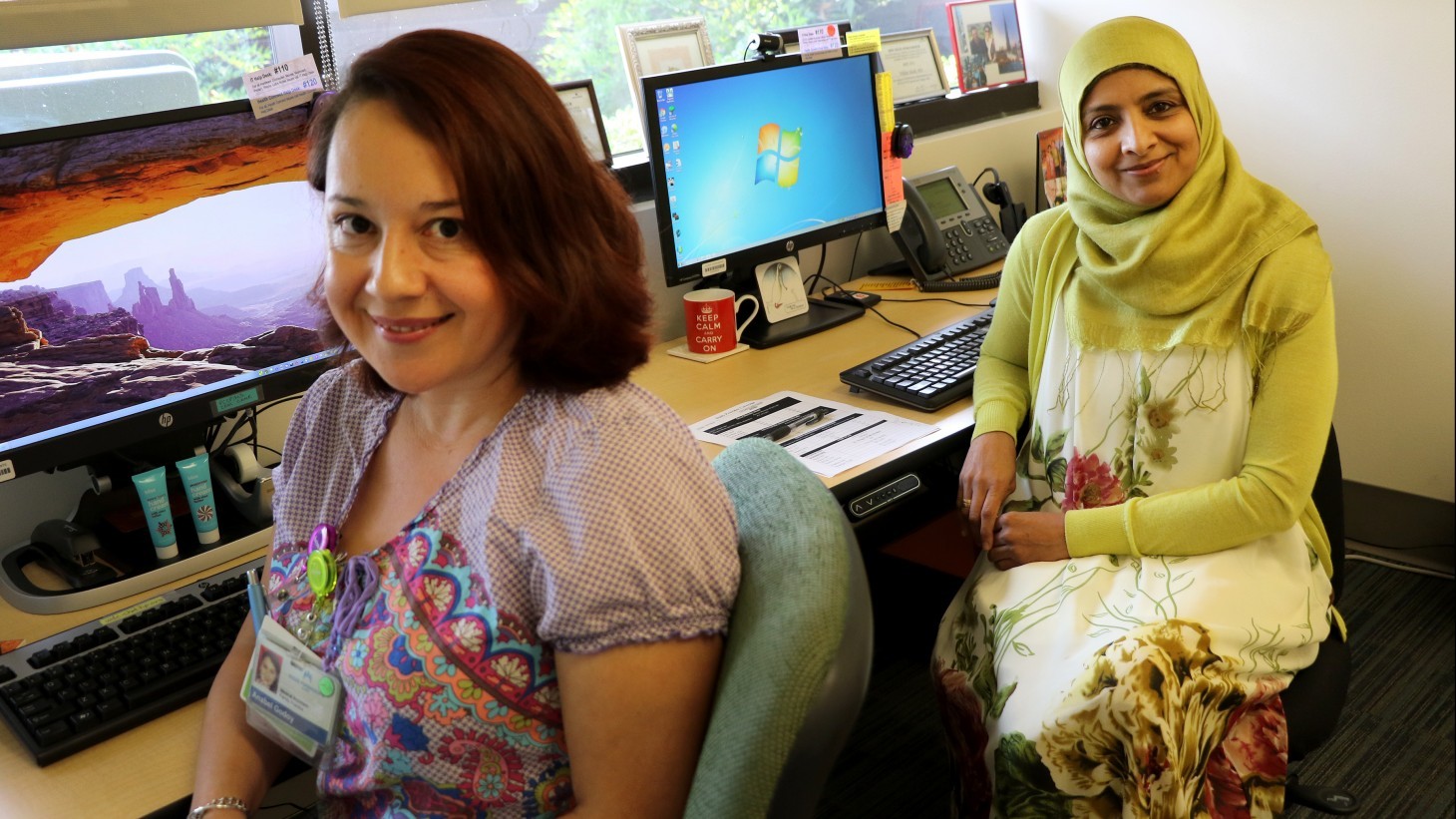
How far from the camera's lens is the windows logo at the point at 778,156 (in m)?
2.08

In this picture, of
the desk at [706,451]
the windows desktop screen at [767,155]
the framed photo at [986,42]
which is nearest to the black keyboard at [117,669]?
the desk at [706,451]

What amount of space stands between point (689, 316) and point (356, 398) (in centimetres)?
91

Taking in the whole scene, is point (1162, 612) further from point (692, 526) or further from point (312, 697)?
point (312, 697)

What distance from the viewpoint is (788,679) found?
84 centimetres

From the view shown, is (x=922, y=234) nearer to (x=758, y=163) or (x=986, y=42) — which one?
(x=758, y=163)

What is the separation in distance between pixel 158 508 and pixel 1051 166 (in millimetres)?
2058

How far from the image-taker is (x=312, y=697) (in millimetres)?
1032

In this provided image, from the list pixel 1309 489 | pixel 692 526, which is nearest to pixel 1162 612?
pixel 1309 489

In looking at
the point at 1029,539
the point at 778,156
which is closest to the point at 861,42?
the point at 778,156

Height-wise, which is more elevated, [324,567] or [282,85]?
[282,85]

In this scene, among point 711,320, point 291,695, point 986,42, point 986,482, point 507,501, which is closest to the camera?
point 507,501

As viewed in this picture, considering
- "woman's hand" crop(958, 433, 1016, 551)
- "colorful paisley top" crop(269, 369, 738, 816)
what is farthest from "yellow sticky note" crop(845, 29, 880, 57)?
"colorful paisley top" crop(269, 369, 738, 816)

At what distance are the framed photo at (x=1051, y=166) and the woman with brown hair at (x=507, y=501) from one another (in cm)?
183

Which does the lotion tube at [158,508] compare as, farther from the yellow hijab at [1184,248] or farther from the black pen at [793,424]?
the yellow hijab at [1184,248]
